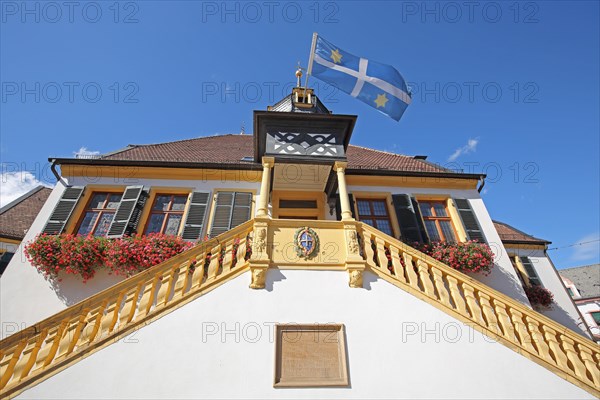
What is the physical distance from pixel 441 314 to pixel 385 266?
1.13 metres

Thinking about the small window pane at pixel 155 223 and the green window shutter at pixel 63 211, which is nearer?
the green window shutter at pixel 63 211

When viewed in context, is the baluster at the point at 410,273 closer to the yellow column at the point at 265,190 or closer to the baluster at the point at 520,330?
the baluster at the point at 520,330

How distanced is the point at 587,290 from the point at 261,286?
4421 centimetres

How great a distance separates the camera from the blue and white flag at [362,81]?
7.79 metres

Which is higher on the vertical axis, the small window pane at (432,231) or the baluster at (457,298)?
the small window pane at (432,231)

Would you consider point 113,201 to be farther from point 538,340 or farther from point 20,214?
point 538,340

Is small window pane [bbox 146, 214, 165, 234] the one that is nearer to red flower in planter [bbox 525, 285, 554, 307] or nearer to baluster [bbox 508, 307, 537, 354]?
baluster [bbox 508, 307, 537, 354]

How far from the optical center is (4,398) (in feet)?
11.0

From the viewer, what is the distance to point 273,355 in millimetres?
4004

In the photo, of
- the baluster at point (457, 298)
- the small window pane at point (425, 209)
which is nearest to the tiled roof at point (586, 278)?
the small window pane at point (425, 209)

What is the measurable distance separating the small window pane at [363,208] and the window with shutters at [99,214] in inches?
281

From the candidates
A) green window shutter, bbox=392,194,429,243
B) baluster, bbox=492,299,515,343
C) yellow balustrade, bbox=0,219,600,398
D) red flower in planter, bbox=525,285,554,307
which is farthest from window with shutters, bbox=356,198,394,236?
red flower in planter, bbox=525,285,554,307

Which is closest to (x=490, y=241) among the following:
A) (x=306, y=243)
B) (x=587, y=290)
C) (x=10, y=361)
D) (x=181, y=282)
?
(x=306, y=243)

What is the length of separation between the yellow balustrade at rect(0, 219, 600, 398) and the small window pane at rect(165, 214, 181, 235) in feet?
10.2
